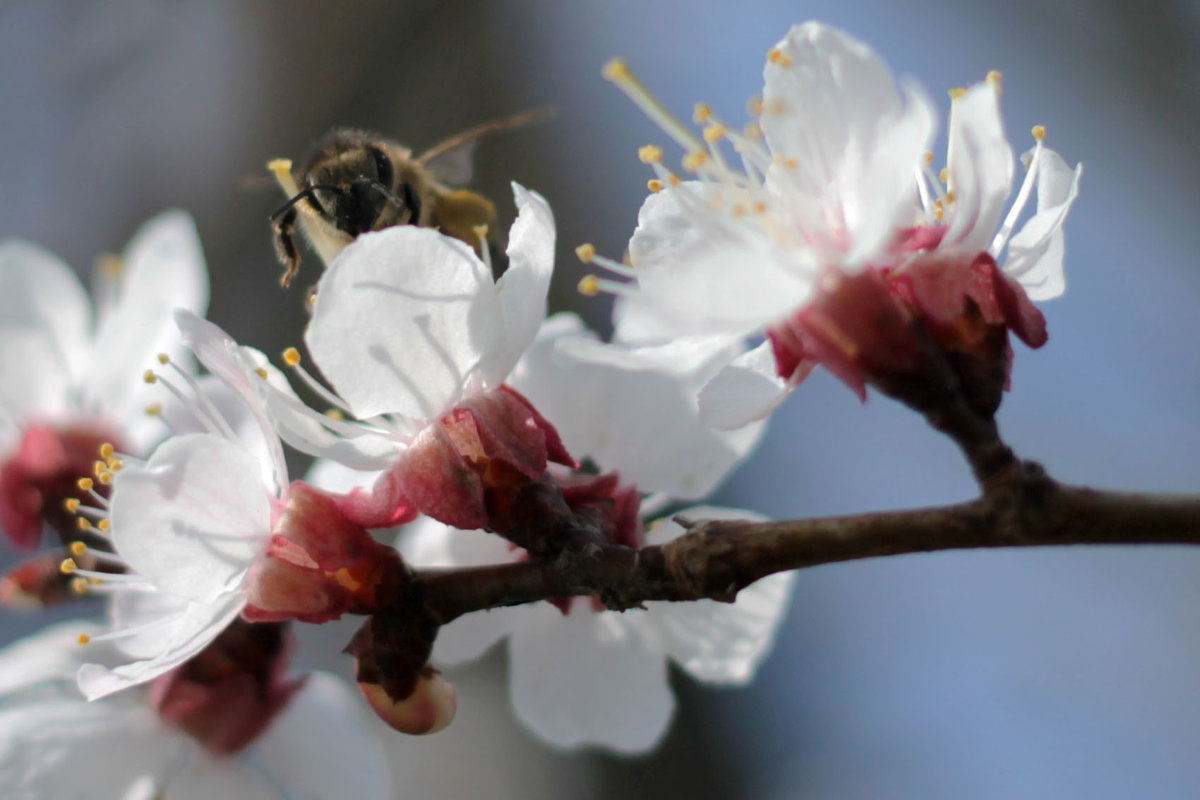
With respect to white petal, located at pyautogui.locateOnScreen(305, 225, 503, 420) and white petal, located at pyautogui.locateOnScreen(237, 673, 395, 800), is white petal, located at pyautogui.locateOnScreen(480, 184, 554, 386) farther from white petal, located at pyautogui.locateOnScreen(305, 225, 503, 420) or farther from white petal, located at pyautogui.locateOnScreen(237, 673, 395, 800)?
white petal, located at pyautogui.locateOnScreen(237, 673, 395, 800)

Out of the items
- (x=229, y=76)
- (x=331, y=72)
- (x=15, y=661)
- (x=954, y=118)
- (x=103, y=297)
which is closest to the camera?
(x=954, y=118)

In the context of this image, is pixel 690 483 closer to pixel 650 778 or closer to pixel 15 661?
pixel 15 661

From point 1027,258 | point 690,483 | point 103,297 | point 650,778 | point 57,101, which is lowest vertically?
point 650,778

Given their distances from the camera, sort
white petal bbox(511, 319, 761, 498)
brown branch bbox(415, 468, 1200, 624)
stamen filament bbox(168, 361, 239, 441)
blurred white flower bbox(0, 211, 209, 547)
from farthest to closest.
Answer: blurred white flower bbox(0, 211, 209, 547) → white petal bbox(511, 319, 761, 498) → stamen filament bbox(168, 361, 239, 441) → brown branch bbox(415, 468, 1200, 624)

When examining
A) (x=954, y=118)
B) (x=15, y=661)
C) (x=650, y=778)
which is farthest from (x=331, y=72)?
(x=954, y=118)

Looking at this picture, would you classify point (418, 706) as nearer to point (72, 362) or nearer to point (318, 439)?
point (318, 439)

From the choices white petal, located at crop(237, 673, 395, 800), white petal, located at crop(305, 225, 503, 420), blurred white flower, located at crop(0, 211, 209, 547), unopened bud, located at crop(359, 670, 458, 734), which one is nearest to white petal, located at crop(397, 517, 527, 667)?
white petal, located at crop(237, 673, 395, 800)

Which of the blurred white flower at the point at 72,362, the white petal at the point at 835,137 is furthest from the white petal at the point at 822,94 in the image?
the blurred white flower at the point at 72,362

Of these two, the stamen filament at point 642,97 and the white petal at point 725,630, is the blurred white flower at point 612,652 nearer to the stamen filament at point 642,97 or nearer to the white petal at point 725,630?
the white petal at point 725,630

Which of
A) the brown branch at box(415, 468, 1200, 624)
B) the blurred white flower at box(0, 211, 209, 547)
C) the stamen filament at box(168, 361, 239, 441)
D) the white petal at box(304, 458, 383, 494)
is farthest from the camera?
the blurred white flower at box(0, 211, 209, 547)
